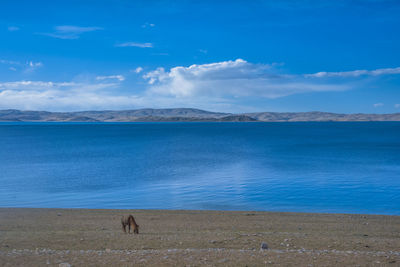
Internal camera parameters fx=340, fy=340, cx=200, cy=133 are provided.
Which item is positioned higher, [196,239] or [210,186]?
[196,239]

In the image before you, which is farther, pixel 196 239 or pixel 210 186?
pixel 210 186

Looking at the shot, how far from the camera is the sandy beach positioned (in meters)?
7.80

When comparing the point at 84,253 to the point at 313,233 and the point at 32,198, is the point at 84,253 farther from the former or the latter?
the point at 32,198

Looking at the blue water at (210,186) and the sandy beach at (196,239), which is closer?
the sandy beach at (196,239)

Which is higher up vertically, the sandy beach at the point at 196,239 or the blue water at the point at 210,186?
the sandy beach at the point at 196,239

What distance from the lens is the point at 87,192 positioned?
2389 centimetres

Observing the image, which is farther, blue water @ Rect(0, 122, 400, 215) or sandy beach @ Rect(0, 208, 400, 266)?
blue water @ Rect(0, 122, 400, 215)

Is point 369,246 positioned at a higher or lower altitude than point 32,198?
higher

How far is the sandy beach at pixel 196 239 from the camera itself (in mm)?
7805

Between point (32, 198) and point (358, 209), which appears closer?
point (358, 209)

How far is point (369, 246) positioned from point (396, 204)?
12690 mm

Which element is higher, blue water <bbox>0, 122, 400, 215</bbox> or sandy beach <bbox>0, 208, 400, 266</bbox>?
sandy beach <bbox>0, 208, 400, 266</bbox>

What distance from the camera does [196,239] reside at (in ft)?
35.0

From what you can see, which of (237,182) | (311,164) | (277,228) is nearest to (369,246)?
(277,228)
